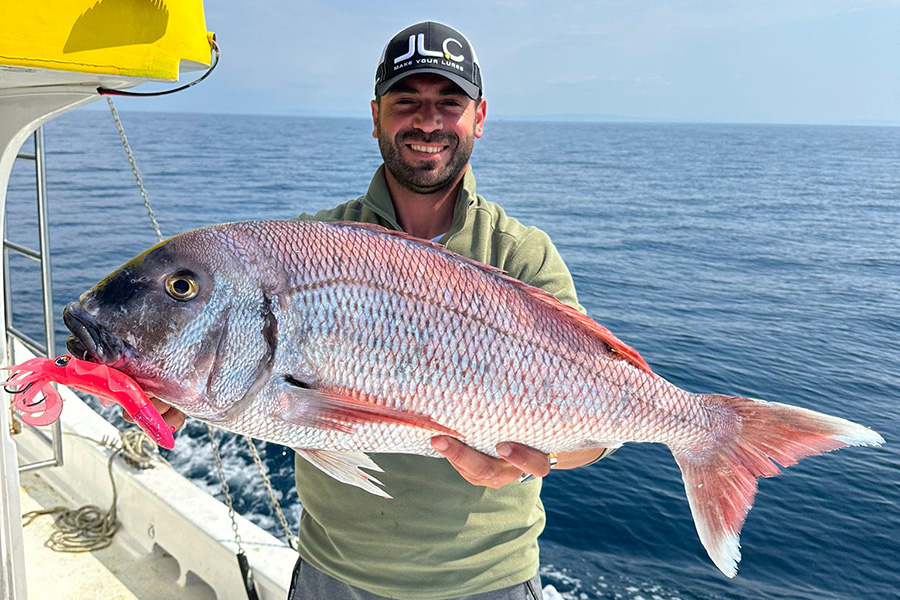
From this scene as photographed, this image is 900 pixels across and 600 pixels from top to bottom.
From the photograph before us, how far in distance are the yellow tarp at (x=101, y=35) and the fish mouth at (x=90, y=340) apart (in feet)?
1.91

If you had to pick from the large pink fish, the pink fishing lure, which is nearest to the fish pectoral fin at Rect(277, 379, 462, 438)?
the large pink fish

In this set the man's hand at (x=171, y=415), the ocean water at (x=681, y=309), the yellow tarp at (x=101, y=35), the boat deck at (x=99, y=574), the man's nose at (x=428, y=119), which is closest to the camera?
the yellow tarp at (x=101, y=35)

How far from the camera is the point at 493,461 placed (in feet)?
6.41

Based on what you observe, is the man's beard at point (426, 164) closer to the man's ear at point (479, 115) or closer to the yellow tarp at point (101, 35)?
the man's ear at point (479, 115)

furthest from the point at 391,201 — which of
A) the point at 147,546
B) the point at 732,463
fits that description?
the point at 147,546

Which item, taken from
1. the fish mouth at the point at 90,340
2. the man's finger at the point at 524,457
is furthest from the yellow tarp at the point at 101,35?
the man's finger at the point at 524,457

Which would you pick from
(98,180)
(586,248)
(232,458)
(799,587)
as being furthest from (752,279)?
(98,180)

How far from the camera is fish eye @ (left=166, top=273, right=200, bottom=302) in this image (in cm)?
172

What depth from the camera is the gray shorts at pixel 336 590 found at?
7.66 ft

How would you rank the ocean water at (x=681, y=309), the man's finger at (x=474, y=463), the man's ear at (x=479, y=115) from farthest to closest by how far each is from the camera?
the ocean water at (x=681, y=309)
the man's ear at (x=479, y=115)
the man's finger at (x=474, y=463)

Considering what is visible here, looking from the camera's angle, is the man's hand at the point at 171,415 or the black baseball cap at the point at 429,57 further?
the black baseball cap at the point at 429,57

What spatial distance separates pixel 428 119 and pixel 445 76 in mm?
171

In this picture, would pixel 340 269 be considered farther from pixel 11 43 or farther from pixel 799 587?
pixel 799 587

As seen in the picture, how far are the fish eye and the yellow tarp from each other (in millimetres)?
521
